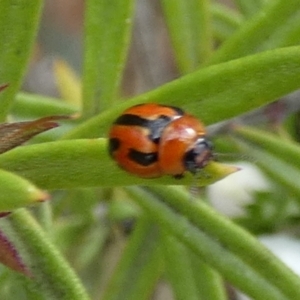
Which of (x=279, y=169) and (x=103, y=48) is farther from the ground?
(x=103, y=48)

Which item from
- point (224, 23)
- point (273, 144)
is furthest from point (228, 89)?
point (224, 23)

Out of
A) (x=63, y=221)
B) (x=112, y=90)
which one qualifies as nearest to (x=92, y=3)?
(x=112, y=90)

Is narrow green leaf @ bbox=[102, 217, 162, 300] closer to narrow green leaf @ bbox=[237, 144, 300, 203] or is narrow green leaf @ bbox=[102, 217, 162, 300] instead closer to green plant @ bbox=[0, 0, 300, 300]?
green plant @ bbox=[0, 0, 300, 300]

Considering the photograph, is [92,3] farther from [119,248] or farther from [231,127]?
[119,248]

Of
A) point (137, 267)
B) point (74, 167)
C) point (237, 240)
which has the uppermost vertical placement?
point (74, 167)

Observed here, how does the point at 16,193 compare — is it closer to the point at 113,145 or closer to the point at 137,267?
the point at 113,145
